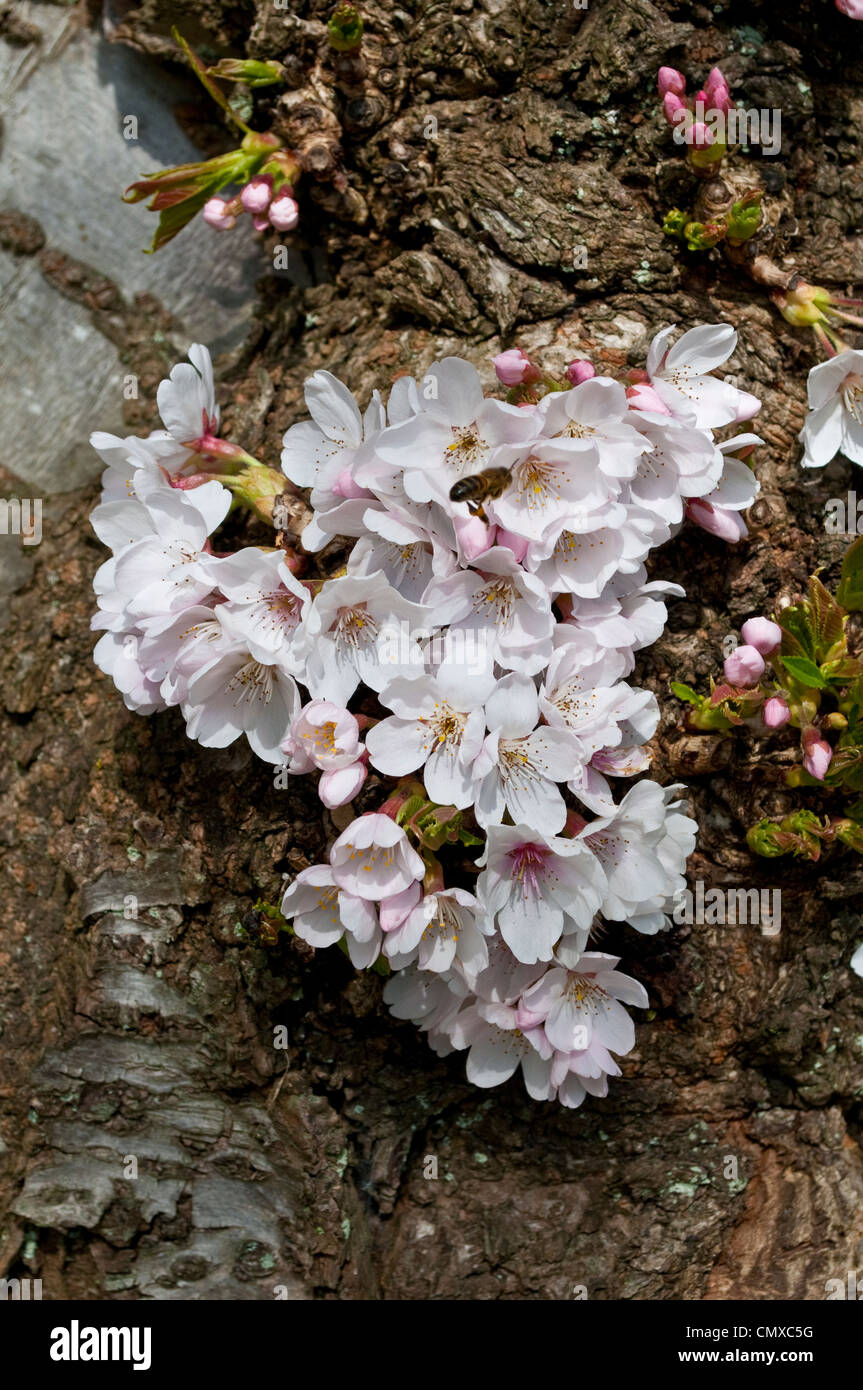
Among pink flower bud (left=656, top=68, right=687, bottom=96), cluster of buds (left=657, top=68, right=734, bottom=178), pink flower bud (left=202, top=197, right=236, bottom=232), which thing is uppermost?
pink flower bud (left=656, top=68, right=687, bottom=96)

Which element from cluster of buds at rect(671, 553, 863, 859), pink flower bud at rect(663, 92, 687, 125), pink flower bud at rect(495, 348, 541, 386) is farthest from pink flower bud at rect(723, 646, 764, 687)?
pink flower bud at rect(663, 92, 687, 125)

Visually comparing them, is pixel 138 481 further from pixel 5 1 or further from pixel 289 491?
pixel 5 1

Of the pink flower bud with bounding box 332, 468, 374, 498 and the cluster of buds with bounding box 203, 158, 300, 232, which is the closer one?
the pink flower bud with bounding box 332, 468, 374, 498

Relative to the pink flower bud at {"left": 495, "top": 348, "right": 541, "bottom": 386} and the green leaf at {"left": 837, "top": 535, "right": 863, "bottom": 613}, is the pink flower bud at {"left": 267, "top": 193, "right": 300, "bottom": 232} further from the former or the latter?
the green leaf at {"left": 837, "top": 535, "right": 863, "bottom": 613}

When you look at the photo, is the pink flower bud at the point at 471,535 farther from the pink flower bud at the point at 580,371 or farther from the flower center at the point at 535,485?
the pink flower bud at the point at 580,371

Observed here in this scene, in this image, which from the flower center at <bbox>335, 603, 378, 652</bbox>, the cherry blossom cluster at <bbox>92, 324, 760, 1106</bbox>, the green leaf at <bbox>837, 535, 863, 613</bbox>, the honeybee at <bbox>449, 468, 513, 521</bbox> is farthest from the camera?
the green leaf at <bbox>837, 535, 863, 613</bbox>

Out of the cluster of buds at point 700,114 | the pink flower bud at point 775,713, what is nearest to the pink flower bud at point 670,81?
the cluster of buds at point 700,114
